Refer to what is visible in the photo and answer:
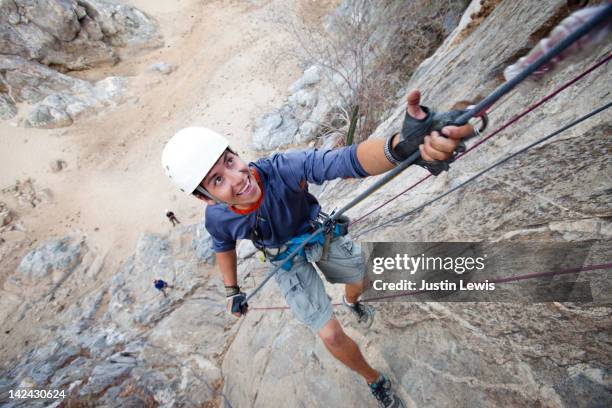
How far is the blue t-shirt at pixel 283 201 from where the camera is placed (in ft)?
6.37

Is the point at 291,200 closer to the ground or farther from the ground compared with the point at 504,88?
farther from the ground

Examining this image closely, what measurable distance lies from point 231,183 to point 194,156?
0.29 meters

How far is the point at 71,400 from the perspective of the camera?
172 inches

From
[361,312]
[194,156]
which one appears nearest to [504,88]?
[194,156]

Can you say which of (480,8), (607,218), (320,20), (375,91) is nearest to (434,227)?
(607,218)

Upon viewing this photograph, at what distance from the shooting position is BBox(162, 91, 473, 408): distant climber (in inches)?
68.9

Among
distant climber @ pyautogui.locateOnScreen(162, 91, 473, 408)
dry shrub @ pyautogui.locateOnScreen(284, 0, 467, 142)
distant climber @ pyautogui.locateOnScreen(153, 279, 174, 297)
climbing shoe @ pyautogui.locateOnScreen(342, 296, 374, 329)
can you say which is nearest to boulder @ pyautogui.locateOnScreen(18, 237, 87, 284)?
distant climber @ pyautogui.locateOnScreen(153, 279, 174, 297)

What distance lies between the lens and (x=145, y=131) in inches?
546

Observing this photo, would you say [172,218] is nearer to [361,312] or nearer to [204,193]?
[361,312]

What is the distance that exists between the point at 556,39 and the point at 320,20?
15137 mm

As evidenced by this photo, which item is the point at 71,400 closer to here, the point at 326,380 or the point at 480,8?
the point at 326,380

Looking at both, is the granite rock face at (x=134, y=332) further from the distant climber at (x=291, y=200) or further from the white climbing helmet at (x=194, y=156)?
the white climbing helmet at (x=194, y=156)

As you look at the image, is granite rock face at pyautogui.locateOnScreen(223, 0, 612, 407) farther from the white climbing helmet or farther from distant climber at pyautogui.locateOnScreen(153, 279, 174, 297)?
distant climber at pyautogui.locateOnScreen(153, 279, 174, 297)

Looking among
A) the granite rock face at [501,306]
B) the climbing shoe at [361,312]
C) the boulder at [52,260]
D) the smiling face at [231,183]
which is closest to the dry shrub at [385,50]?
the granite rock face at [501,306]
